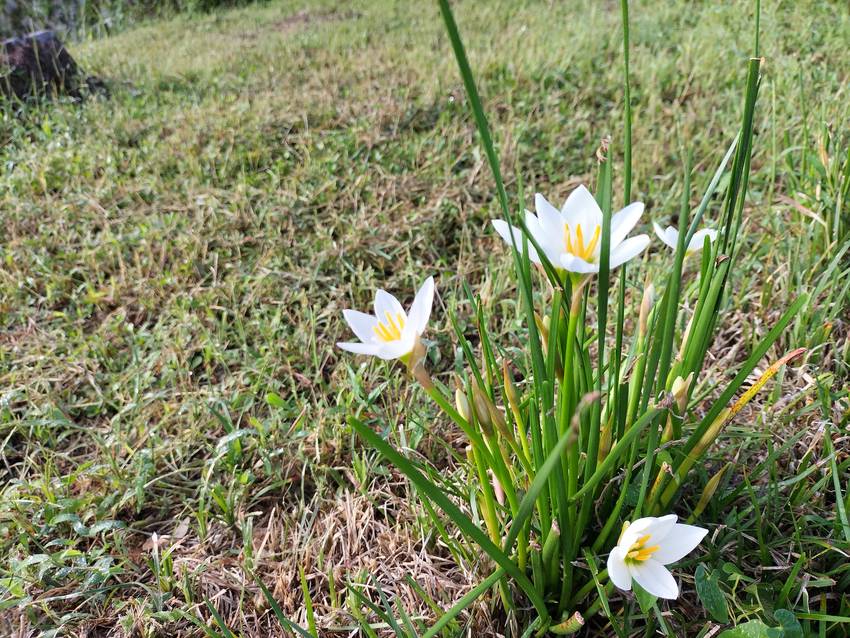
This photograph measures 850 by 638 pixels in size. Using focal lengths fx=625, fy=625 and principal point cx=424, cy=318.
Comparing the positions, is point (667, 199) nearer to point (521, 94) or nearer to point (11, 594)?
point (521, 94)

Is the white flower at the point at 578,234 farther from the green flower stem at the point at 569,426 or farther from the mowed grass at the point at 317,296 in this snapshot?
the mowed grass at the point at 317,296

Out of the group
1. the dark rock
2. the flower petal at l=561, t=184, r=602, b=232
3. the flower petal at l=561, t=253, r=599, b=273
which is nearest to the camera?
the flower petal at l=561, t=253, r=599, b=273

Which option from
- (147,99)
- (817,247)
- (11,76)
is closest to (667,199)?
(817,247)

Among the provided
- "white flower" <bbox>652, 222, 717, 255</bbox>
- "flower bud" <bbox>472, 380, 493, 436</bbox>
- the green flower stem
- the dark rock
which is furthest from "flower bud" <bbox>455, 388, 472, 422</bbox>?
the dark rock

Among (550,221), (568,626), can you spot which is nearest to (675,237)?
(550,221)

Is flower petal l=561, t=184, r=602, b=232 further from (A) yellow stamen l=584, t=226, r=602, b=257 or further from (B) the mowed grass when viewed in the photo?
(B) the mowed grass

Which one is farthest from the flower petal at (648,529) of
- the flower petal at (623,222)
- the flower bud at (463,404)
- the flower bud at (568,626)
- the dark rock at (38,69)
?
the dark rock at (38,69)

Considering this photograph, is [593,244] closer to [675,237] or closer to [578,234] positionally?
[578,234]
